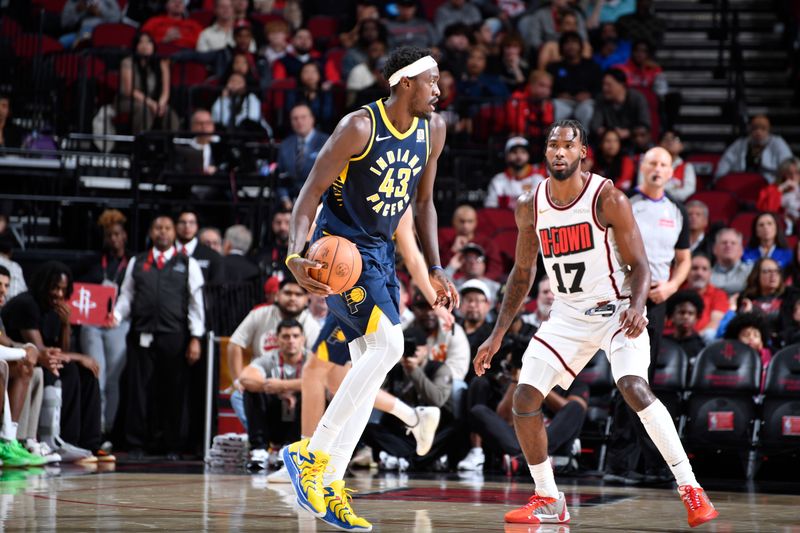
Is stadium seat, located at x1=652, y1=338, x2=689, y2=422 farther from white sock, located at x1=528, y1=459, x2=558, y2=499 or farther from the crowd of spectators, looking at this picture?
white sock, located at x1=528, y1=459, x2=558, y2=499

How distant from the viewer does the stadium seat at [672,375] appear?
9180mm

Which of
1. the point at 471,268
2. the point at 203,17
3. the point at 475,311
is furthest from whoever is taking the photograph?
the point at 203,17

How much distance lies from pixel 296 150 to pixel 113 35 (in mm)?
4251

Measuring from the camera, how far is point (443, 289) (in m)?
5.74

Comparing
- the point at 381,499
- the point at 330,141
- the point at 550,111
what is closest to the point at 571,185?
the point at 330,141

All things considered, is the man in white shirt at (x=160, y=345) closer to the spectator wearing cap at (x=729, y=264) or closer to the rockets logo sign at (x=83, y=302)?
the rockets logo sign at (x=83, y=302)

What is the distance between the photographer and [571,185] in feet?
19.7

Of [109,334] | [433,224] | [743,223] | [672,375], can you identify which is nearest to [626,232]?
[433,224]

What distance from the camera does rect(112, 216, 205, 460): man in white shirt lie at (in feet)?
34.7

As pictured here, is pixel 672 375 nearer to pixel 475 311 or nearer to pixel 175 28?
pixel 475 311

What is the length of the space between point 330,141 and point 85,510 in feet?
7.36

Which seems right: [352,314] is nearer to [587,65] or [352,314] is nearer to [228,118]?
[228,118]

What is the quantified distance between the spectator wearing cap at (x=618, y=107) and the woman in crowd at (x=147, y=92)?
4.86 m

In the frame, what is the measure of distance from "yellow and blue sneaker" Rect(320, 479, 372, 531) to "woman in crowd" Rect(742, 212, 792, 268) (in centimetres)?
669
